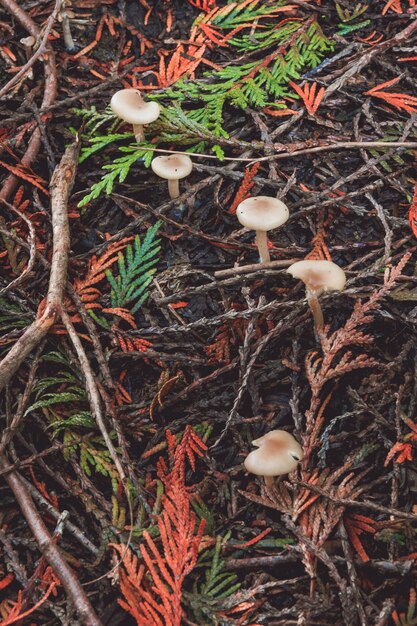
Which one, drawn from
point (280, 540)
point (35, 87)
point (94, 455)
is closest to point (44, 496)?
point (94, 455)

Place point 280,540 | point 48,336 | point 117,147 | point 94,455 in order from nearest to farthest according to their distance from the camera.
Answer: point 280,540
point 94,455
point 48,336
point 117,147

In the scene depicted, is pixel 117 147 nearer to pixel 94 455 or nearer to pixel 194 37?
Result: pixel 194 37

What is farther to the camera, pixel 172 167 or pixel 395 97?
pixel 395 97

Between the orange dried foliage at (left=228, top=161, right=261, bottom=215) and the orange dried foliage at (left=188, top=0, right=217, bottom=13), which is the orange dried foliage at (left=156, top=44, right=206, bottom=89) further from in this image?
the orange dried foliage at (left=228, top=161, right=261, bottom=215)

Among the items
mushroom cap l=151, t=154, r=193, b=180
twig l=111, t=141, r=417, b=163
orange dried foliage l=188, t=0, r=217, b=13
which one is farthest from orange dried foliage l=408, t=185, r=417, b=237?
orange dried foliage l=188, t=0, r=217, b=13

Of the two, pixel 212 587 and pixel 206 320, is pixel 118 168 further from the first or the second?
pixel 212 587

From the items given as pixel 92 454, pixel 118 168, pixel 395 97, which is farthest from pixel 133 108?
pixel 92 454
